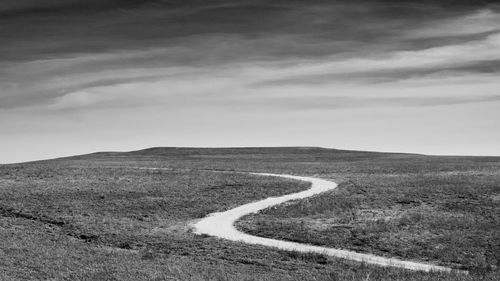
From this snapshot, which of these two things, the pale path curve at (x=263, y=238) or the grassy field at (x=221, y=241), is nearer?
the grassy field at (x=221, y=241)

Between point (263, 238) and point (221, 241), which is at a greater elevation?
point (221, 241)

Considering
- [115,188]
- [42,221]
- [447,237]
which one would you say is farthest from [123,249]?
[115,188]

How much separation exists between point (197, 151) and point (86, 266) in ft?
469

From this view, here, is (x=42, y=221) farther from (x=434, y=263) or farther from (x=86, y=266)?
(x=434, y=263)

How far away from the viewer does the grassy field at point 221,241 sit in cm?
2134

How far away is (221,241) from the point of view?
2791 cm

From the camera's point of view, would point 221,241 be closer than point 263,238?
Yes

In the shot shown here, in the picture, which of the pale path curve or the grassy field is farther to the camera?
the pale path curve

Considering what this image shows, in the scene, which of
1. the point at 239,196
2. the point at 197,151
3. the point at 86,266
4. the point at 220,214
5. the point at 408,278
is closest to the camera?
the point at 408,278

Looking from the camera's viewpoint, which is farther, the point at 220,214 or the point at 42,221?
the point at 220,214

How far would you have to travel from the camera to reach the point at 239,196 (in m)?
48.5

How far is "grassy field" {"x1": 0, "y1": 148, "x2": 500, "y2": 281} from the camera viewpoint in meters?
21.3

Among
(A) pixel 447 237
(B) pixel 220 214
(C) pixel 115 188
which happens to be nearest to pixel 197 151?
(C) pixel 115 188

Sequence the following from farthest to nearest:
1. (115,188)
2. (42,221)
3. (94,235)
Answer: (115,188)
(42,221)
(94,235)
